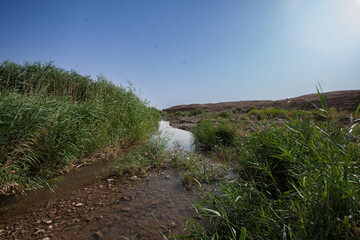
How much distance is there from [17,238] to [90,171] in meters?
1.90

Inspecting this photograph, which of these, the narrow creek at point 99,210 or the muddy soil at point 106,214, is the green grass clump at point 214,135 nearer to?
the narrow creek at point 99,210

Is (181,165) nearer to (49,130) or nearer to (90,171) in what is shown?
(90,171)

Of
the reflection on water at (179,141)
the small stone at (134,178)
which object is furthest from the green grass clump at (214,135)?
the small stone at (134,178)

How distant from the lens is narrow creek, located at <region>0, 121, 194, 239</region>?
188 cm

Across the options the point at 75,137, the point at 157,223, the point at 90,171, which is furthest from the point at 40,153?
the point at 157,223

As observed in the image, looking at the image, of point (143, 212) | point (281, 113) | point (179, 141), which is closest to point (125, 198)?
point (143, 212)

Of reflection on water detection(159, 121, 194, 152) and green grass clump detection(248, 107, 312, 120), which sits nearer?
green grass clump detection(248, 107, 312, 120)

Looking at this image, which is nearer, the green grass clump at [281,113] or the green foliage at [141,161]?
the green grass clump at [281,113]

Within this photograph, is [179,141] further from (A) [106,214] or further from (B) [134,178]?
(A) [106,214]

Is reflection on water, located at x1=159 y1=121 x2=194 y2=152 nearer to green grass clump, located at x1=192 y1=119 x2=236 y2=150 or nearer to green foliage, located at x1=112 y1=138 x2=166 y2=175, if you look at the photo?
green grass clump, located at x1=192 y1=119 x2=236 y2=150

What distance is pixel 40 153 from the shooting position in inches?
123

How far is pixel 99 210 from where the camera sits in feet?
7.47

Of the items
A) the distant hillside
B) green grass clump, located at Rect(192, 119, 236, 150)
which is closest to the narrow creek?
green grass clump, located at Rect(192, 119, 236, 150)

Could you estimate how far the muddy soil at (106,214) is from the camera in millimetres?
1859
